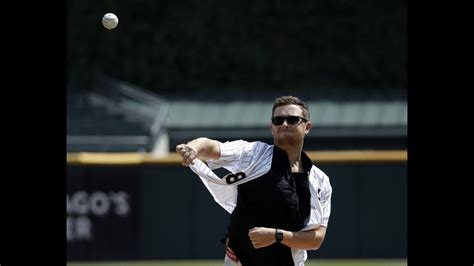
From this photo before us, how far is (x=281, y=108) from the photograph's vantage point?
255 inches

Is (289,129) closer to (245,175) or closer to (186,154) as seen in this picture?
(245,175)

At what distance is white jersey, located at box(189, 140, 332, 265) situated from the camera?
647 centimetres

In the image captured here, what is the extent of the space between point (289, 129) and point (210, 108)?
1776 cm

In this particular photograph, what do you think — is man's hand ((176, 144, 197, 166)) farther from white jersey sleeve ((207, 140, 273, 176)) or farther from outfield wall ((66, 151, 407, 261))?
outfield wall ((66, 151, 407, 261))

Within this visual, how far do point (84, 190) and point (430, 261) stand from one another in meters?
12.1

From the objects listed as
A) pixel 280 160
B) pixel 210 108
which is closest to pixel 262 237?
pixel 280 160

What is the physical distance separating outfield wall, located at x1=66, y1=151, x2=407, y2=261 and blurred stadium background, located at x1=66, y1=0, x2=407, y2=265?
2cm

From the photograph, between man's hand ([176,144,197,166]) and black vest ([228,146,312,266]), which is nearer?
man's hand ([176,144,197,166])

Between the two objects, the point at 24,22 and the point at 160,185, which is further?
the point at 160,185

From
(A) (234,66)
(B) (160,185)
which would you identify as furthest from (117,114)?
(B) (160,185)

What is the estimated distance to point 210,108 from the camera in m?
24.2

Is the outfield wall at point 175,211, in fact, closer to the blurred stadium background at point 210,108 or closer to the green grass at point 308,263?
the blurred stadium background at point 210,108

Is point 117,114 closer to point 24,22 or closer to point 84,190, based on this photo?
point 84,190

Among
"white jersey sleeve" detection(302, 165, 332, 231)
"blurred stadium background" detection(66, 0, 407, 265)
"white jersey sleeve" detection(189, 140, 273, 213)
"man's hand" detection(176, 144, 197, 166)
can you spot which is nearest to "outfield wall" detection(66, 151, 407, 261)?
"blurred stadium background" detection(66, 0, 407, 265)
